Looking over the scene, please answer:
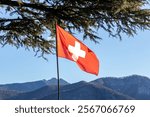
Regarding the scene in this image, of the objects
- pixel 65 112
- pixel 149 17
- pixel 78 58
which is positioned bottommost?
pixel 65 112

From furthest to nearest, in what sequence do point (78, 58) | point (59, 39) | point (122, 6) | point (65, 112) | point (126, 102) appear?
1. point (122, 6)
2. point (78, 58)
3. point (59, 39)
4. point (126, 102)
5. point (65, 112)

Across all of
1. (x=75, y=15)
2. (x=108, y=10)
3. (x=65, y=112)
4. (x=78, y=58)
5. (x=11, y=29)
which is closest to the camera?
(x=65, y=112)

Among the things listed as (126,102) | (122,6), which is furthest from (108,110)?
(122,6)

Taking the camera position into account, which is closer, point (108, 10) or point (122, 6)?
point (122, 6)

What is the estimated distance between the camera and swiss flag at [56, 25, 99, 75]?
1366 centimetres

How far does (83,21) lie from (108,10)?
1981 millimetres

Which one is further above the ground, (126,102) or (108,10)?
(108,10)

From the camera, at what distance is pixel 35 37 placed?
2414 cm

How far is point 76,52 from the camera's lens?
1422 centimetres

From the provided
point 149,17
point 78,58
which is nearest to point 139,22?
point 149,17

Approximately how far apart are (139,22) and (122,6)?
230 centimetres

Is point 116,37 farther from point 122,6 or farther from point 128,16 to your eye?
point 122,6

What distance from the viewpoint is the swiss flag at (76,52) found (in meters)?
13.7

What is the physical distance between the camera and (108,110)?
11.2 metres
